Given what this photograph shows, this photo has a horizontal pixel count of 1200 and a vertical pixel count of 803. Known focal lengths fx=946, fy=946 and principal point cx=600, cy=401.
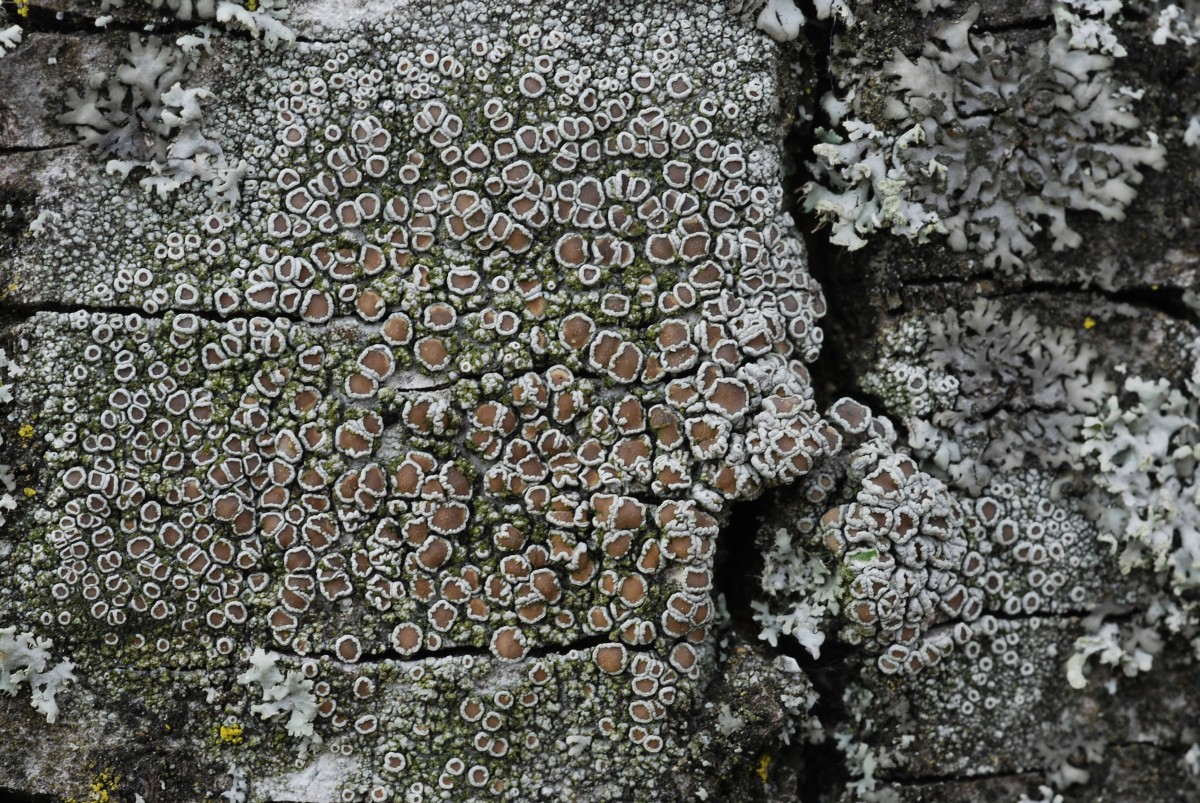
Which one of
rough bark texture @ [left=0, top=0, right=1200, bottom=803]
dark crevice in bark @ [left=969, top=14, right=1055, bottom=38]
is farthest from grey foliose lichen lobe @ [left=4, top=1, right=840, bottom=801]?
dark crevice in bark @ [left=969, top=14, right=1055, bottom=38]

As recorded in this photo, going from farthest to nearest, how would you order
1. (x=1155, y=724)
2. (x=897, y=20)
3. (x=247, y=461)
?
(x=1155, y=724), (x=897, y=20), (x=247, y=461)

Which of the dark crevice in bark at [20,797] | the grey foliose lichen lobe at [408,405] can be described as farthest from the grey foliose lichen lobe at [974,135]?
the dark crevice in bark at [20,797]

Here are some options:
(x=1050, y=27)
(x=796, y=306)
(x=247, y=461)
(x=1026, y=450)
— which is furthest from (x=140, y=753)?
(x=1050, y=27)

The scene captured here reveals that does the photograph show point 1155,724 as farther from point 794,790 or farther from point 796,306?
point 796,306

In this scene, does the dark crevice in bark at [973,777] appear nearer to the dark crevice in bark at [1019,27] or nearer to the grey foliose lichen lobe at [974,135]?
the grey foliose lichen lobe at [974,135]

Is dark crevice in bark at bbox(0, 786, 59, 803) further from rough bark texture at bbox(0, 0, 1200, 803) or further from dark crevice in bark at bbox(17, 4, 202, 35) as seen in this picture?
dark crevice in bark at bbox(17, 4, 202, 35)

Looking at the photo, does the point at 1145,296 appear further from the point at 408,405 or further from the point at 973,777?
the point at 408,405

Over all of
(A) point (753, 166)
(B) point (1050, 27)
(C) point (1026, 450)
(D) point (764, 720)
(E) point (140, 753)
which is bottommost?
(E) point (140, 753)
